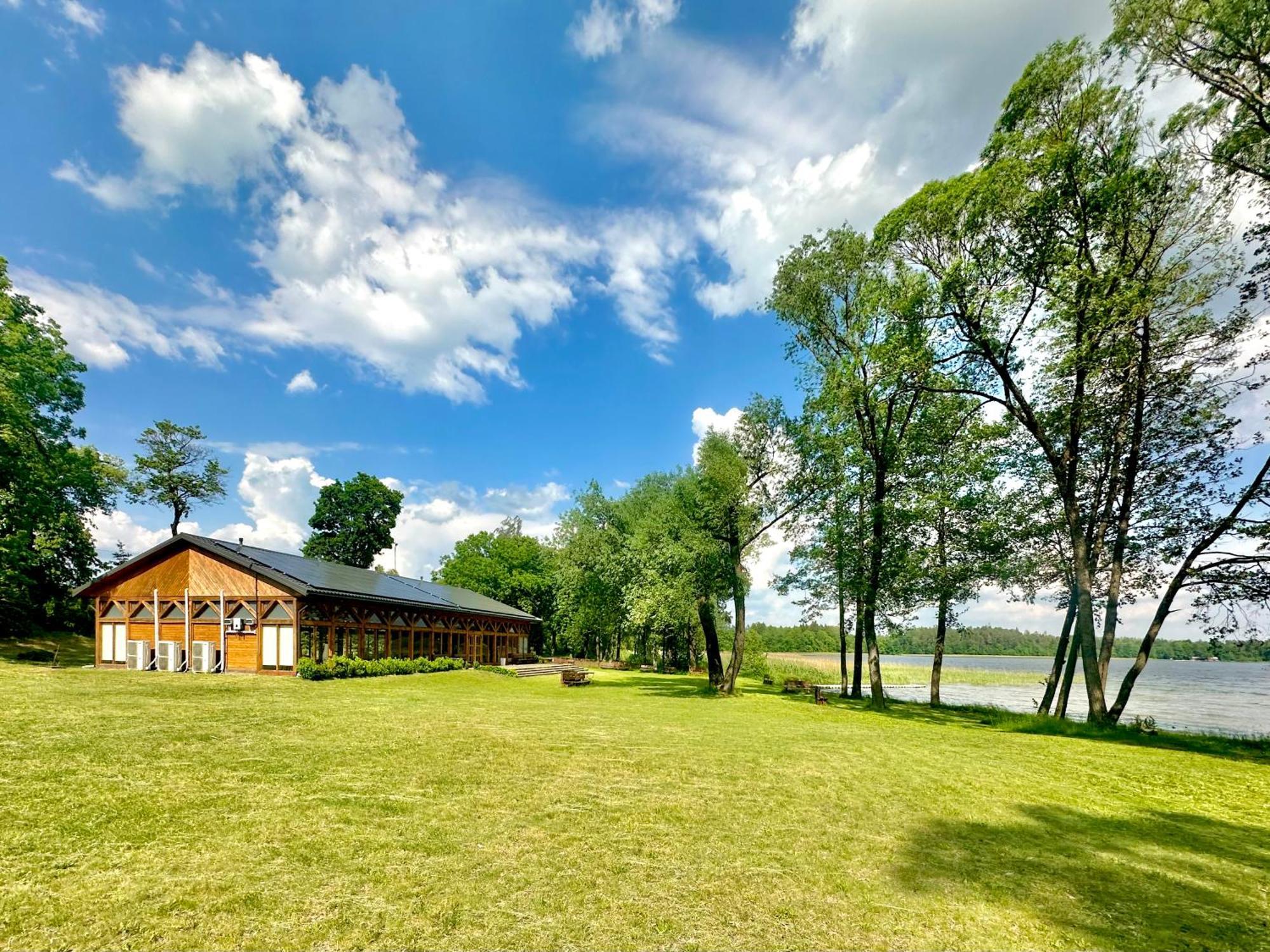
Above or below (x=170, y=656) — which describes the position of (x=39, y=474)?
above

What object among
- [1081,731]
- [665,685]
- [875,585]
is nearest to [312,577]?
[665,685]

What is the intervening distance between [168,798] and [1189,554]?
70.5 ft

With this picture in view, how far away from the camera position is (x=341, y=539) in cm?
5647

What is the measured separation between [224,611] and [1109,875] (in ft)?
94.1

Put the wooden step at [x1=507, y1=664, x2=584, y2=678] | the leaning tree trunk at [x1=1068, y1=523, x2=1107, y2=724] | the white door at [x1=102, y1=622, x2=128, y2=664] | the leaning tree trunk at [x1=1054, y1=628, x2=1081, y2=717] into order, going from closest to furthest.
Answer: the leaning tree trunk at [x1=1068, y1=523, x2=1107, y2=724]
the leaning tree trunk at [x1=1054, y1=628, x2=1081, y2=717]
the white door at [x1=102, y1=622, x2=128, y2=664]
the wooden step at [x1=507, y1=664, x2=584, y2=678]

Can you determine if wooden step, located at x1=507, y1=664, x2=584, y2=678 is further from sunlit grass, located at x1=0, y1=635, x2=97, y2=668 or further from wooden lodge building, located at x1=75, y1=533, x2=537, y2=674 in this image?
sunlit grass, located at x1=0, y1=635, x2=97, y2=668

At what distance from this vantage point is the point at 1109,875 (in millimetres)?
5551

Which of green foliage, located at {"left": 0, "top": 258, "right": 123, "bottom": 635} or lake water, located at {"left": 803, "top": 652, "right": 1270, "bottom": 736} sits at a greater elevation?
green foliage, located at {"left": 0, "top": 258, "right": 123, "bottom": 635}

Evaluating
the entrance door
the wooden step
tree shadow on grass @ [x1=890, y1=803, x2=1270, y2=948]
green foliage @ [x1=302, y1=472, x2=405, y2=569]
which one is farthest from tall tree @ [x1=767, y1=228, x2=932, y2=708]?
green foliage @ [x1=302, y1=472, x2=405, y2=569]

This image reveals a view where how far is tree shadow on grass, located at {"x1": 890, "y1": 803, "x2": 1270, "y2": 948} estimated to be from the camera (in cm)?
456

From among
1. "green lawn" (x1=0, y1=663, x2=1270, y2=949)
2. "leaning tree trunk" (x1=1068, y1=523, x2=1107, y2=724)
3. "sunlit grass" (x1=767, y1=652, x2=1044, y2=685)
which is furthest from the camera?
"sunlit grass" (x1=767, y1=652, x2=1044, y2=685)

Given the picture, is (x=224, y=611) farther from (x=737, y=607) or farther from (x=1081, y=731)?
(x=1081, y=731)

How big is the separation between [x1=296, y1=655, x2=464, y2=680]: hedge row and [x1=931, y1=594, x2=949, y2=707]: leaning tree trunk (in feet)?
75.4

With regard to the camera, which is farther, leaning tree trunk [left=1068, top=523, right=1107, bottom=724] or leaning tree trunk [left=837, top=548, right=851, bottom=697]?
leaning tree trunk [left=837, top=548, right=851, bottom=697]
